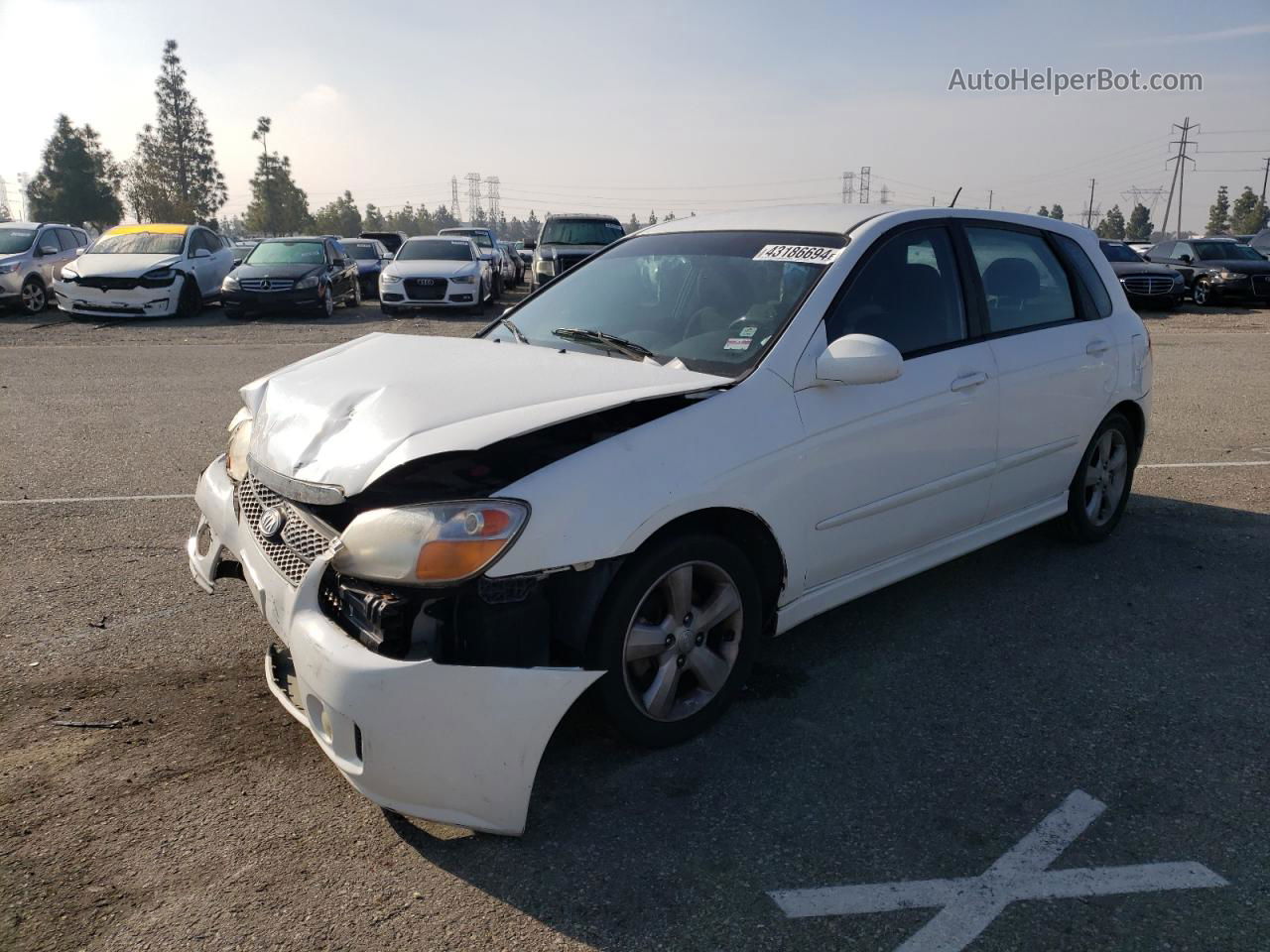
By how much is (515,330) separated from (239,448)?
1.30 metres

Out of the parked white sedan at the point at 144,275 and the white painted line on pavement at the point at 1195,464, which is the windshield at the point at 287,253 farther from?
the white painted line on pavement at the point at 1195,464

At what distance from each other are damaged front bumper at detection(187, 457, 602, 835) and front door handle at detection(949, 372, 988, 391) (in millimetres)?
2064

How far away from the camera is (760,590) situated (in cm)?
335

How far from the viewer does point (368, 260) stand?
2700 cm

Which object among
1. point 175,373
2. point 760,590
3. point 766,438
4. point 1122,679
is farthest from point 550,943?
point 175,373

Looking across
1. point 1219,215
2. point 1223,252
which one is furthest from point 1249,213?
point 1223,252

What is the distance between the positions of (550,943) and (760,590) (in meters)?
1.39

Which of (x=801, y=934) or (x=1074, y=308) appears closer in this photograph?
(x=801, y=934)

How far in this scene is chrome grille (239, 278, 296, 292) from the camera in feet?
59.5

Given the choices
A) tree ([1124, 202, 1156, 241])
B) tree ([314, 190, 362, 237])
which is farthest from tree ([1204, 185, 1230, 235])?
tree ([314, 190, 362, 237])

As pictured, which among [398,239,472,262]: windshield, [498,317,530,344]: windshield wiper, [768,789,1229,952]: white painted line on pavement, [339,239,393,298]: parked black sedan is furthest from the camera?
[339,239,393,298]: parked black sedan

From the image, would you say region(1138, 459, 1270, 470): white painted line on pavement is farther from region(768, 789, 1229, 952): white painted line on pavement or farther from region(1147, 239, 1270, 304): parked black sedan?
region(1147, 239, 1270, 304): parked black sedan

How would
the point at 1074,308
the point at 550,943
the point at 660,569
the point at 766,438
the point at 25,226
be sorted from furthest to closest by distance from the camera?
1. the point at 25,226
2. the point at 1074,308
3. the point at 766,438
4. the point at 660,569
5. the point at 550,943

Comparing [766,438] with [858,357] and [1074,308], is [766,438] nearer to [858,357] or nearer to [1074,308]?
[858,357]
